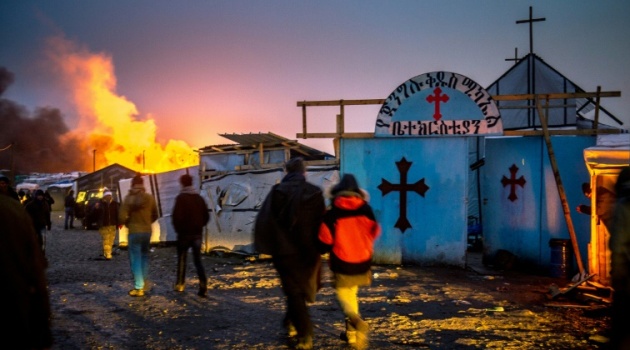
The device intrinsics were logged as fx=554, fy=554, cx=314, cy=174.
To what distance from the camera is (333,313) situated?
7.55m

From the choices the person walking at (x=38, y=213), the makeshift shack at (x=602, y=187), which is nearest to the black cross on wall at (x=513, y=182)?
the makeshift shack at (x=602, y=187)

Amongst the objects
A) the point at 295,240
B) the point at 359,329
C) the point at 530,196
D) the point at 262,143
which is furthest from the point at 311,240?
the point at 262,143

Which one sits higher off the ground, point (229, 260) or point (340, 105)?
point (340, 105)

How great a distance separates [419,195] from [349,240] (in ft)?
21.6

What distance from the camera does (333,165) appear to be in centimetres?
1334

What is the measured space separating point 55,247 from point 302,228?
1511 centimetres

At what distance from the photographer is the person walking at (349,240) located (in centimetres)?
556

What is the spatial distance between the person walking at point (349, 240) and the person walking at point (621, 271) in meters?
2.44

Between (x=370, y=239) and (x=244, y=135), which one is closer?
(x=370, y=239)

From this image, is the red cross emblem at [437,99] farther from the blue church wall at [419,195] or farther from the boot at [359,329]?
the boot at [359,329]

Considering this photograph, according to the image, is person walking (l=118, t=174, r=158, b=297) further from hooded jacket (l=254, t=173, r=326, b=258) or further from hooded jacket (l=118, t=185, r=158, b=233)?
hooded jacket (l=254, t=173, r=326, b=258)

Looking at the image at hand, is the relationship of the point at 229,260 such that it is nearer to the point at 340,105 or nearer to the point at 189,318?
the point at 340,105

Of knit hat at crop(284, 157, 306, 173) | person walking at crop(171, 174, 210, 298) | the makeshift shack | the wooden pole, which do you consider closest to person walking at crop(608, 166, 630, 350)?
knit hat at crop(284, 157, 306, 173)

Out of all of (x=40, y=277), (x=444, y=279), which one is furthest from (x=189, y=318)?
(x=444, y=279)
